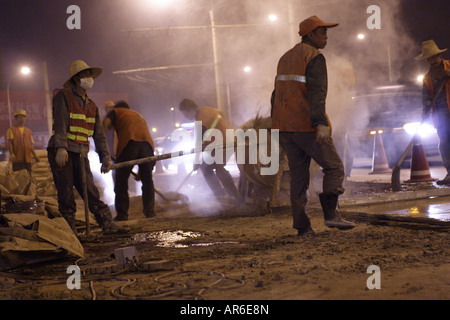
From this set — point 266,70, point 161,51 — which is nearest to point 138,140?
point 266,70

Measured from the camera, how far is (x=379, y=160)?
36.0 feet

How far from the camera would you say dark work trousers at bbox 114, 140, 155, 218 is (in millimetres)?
6773

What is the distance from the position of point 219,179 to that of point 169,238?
10.2ft

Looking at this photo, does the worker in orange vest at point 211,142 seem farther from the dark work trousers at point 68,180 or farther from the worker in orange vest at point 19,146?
the worker in orange vest at point 19,146

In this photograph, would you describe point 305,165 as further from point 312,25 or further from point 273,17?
point 273,17

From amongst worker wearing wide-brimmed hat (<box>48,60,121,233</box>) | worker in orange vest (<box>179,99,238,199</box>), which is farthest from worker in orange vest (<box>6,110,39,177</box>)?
worker wearing wide-brimmed hat (<box>48,60,121,233</box>)

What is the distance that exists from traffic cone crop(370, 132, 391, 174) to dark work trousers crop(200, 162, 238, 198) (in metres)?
4.09

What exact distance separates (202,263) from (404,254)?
53.4 inches

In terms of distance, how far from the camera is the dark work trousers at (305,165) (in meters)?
4.42

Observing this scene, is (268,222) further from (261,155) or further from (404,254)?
(404,254)

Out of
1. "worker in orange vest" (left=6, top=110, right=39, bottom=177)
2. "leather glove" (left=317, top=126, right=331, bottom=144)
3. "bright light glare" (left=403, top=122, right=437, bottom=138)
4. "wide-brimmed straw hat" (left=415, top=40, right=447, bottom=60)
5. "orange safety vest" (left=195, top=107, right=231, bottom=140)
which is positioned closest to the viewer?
"leather glove" (left=317, top=126, right=331, bottom=144)

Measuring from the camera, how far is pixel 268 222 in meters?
5.62

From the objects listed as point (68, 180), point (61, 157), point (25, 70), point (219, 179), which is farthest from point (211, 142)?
point (25, 70)

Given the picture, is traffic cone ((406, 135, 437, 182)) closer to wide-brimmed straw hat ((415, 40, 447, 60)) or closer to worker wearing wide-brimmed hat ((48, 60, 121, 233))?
wide-brimmed straw hat ((415, 40, 447, 60))
